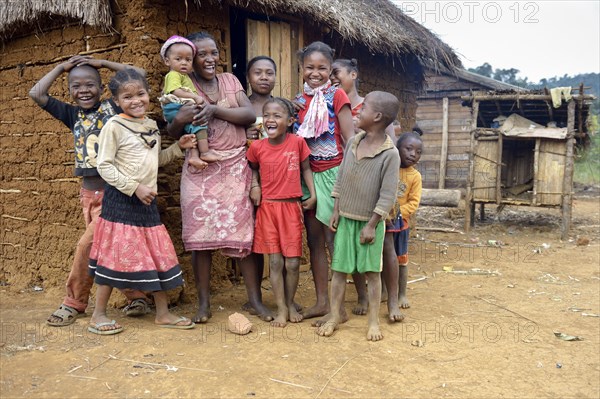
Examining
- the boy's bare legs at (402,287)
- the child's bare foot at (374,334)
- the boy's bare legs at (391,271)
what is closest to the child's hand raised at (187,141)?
the boy's bare legs at (391,271)

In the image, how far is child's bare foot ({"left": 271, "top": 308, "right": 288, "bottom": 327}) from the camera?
345 cm

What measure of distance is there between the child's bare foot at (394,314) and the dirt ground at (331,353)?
0.04 meters

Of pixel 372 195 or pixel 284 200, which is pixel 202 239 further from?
pixel 372 195

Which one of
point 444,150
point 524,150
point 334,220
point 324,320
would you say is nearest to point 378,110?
point 334,220

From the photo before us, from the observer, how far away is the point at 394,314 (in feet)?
11.9

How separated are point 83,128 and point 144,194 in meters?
0.72

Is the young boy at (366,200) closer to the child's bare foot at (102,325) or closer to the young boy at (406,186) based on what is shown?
the young boy at (406,186)

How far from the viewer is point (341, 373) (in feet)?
9.04

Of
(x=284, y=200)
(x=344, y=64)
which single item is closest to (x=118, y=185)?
(x=284, y=200)

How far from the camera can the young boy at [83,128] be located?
10.9 ft

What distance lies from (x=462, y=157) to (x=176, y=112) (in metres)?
10.3

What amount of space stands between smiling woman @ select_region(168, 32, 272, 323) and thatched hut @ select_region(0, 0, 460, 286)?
561mm

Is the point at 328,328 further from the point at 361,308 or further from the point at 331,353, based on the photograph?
the point at 361,308

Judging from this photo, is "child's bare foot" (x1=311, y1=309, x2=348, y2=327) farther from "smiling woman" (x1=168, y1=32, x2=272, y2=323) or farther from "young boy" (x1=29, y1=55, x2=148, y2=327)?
"young boy" (x1=29, y1=55, x2=148, y2=327)
